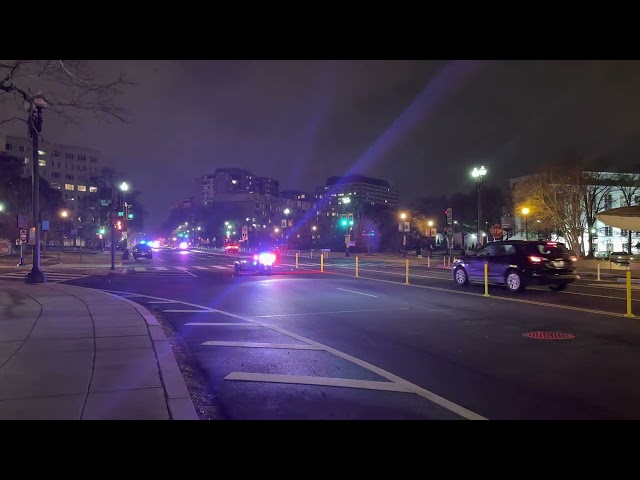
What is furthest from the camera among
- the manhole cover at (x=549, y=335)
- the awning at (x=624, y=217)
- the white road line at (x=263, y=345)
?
the awning at (x=624, y=217)

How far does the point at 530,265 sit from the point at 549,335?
7858 mm

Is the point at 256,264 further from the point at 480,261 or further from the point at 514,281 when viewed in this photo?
→ the point at 514,281

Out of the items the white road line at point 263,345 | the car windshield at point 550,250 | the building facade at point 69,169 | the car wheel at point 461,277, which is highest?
the building facade at point 69,169

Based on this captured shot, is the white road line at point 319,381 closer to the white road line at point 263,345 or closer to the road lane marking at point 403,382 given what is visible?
the road lane marking at point 403,382

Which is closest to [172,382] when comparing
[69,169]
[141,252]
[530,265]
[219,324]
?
[219,324]

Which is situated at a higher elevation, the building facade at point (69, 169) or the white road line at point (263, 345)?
the building facade at point (69, 169)

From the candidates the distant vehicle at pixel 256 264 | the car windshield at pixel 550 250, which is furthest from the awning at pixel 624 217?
the distant vehicle at pixel 256 264

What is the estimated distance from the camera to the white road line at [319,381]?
6.38 metres

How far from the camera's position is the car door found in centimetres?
1878

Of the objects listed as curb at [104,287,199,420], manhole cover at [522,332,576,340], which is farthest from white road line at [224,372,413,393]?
manhole cover at [522,332,576,340]

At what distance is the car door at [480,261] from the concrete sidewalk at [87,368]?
12.6 meters
